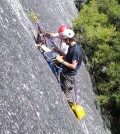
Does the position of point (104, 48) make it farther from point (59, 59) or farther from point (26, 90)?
point (26, 90)

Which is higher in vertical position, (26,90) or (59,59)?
(26,90)

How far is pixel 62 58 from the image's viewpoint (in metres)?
10.2

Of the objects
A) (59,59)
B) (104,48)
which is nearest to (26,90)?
(59,59)

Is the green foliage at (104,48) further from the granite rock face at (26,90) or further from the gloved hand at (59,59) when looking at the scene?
the gloved hand at (59,59)

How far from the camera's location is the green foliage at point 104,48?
15.0 m

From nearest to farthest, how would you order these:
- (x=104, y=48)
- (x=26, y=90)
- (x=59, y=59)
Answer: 1. (x=26, y=90)
2. (x=59, y=59)
3. (x=104, y=48)

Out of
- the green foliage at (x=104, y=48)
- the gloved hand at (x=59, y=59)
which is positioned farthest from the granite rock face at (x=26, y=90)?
the green foliage at (x=104, y=48)

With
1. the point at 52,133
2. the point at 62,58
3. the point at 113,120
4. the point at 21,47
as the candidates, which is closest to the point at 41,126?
the point at 52,133

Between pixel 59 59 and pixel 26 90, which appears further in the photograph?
pixel 59 59

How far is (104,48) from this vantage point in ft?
51.0

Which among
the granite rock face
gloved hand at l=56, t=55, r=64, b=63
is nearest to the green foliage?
the granite rock face

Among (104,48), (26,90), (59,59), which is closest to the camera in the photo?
(26,90)

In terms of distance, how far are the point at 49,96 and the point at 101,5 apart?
1296cm

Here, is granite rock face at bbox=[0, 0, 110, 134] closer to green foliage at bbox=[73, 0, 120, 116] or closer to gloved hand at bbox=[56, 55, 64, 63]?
gloved hand at bbox=[56, 55, 64, 63]
